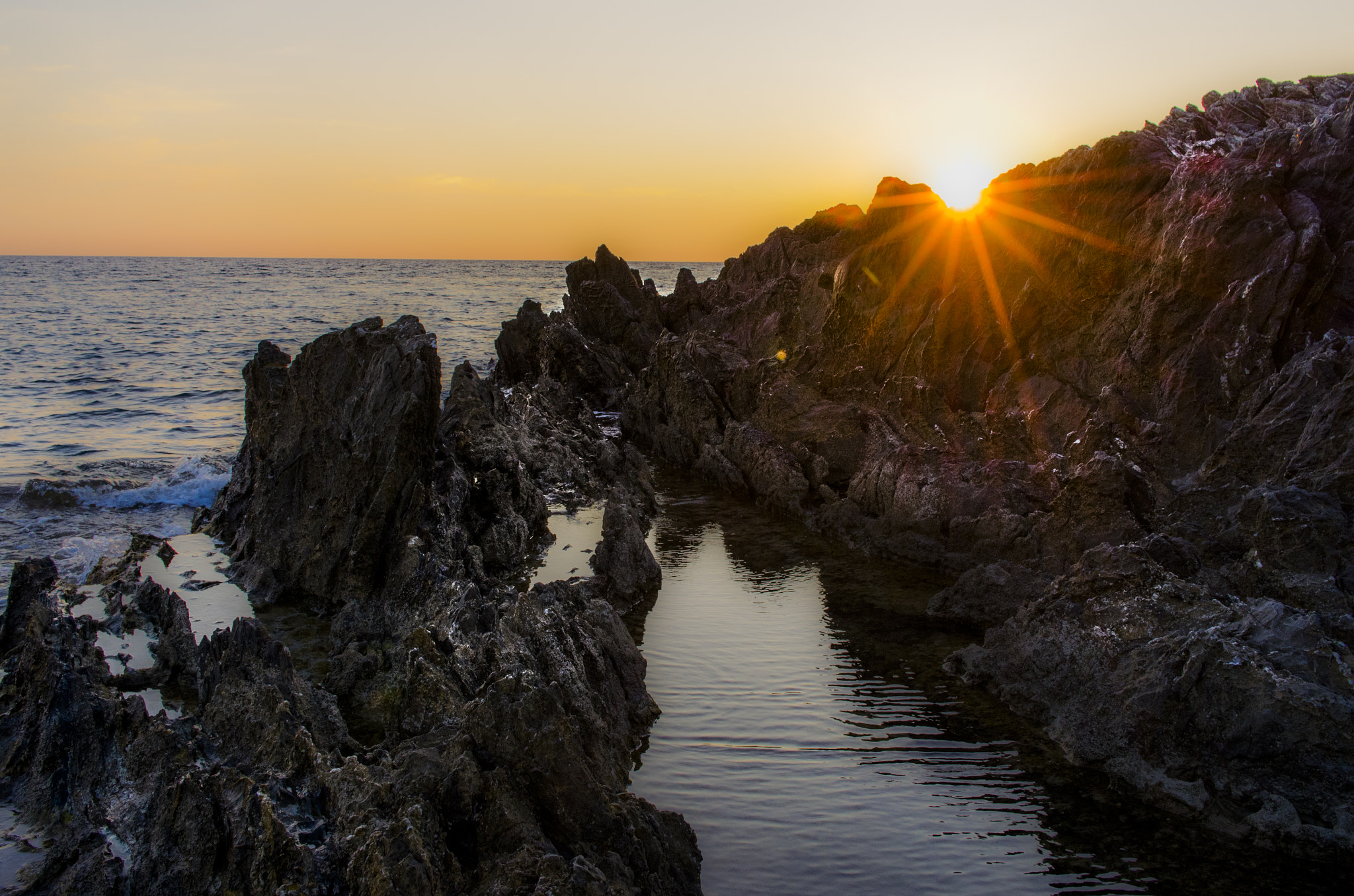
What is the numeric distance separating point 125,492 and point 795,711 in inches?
838

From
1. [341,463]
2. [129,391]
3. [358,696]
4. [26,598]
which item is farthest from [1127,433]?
[129,391]

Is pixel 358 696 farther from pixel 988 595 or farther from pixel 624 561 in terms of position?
pixel 988 595

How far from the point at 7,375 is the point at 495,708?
5277cm

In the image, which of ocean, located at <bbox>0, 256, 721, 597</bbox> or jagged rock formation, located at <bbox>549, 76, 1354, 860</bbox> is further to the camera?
ocean, located at <bbox>0, 256, 721, 597</bbox>

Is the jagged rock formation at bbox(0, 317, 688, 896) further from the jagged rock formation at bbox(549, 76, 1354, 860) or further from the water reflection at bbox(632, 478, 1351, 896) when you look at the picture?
the jagged rock formation at bbox(549, 76, 1354, 860)

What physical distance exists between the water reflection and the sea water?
3 centimetres

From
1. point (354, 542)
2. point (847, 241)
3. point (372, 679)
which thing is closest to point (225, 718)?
point (372, 679)

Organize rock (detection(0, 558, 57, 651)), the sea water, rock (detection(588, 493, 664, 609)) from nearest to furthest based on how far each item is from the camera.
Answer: the sea water → rock (detection(0, 558, 57, 651)) → rock (detection(588, 493, 664, 609))

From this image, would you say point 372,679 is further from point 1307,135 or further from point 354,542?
point 1307,135

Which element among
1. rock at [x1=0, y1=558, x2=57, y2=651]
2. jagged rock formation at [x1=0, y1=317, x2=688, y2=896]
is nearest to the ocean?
rock at [x1=0, y1=558, x2=57, y2=651]

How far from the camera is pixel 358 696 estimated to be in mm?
11781

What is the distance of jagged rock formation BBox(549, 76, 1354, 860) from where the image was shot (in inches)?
432

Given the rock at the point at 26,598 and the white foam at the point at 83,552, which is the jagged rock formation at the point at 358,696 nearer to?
the rock at the point at 26,598

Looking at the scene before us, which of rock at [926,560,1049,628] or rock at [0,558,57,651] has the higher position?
rock at [0,558,57,651]
